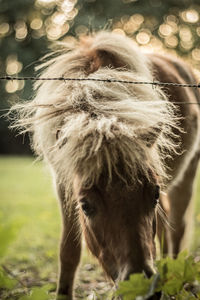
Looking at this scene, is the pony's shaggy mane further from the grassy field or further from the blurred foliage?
the blurred foliage

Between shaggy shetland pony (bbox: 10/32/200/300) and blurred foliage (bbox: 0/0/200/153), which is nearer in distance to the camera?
shaggy shetland pony (bbox: 10/32/200/300)

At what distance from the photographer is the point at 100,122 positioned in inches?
79.1

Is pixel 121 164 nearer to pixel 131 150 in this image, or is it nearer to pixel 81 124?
pixel 131 150

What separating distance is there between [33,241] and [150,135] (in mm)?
3900

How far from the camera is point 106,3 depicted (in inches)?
752

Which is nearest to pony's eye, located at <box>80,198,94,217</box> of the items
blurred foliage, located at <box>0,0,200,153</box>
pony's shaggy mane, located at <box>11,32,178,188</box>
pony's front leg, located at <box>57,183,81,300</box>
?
pony's shaggy mane, located at <box>11,32,178,188</box>

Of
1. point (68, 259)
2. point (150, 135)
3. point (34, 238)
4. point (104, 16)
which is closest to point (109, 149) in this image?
point (150, 135)

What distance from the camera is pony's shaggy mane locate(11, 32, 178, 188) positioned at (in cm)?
200

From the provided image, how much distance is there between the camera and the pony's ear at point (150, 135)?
212 cm

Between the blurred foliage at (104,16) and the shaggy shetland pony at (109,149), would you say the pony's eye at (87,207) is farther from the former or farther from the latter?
the blurred foliage at (104,16)

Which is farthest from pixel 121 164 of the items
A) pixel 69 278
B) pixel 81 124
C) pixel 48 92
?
pixel 69 278

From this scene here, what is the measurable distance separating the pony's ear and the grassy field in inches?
34.7

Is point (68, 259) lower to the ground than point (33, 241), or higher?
higher

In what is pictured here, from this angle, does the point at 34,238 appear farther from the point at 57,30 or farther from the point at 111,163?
the point at 57,30
